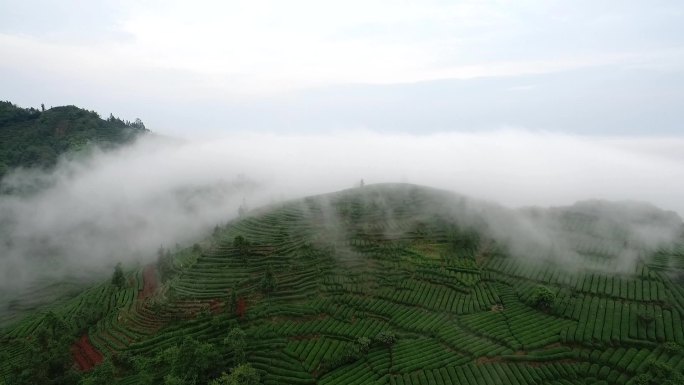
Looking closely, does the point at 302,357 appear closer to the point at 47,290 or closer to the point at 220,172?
the point at 47,290

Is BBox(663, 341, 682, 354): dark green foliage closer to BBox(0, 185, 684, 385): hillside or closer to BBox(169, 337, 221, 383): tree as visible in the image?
BBox(0, 185, 684, 385): hillside

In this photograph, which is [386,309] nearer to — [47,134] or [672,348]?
[672,348]

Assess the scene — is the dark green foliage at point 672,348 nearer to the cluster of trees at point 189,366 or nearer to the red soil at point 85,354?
the cluster of trees at point 189,366

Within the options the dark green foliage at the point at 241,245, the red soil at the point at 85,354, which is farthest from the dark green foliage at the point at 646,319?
the red soil at the point at 85,354

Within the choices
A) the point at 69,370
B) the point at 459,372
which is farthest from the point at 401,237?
the point at 69,370

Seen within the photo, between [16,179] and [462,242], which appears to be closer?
[462,242]

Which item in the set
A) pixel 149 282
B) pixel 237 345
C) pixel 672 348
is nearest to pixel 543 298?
pixel 672 348

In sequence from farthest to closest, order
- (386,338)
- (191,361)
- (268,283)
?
(268,283) → (386,338) → (191,361)
